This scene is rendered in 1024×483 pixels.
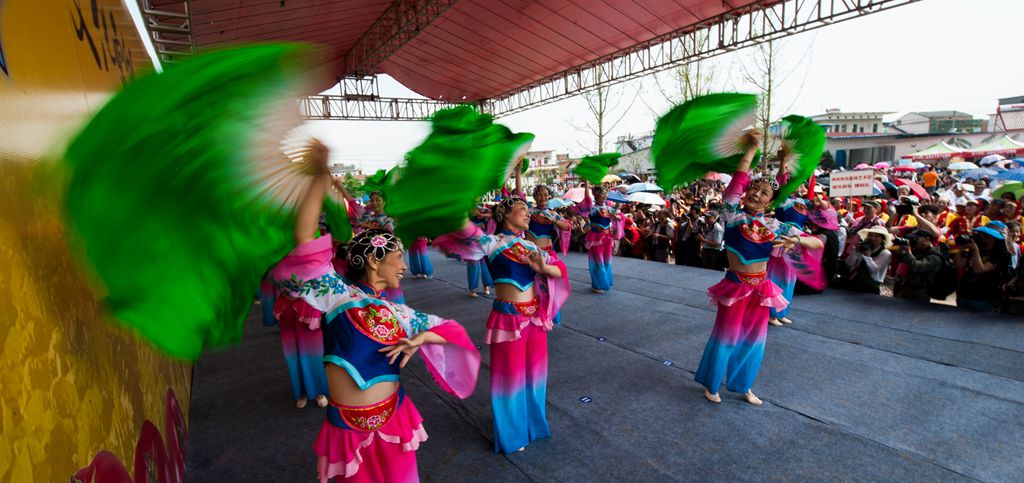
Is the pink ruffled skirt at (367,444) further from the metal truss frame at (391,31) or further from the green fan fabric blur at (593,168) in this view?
the metal truss frame at (391,31)

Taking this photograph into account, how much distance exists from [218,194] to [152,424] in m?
1.71

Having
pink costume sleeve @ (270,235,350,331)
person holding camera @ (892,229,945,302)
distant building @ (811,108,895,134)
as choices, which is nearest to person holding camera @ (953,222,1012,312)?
person holding camera @ (892,229,945,302)

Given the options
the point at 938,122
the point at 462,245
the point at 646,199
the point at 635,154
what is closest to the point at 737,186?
the point at 462,245

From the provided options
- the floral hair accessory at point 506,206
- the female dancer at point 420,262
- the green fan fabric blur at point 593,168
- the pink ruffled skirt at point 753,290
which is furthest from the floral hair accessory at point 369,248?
the female dancer at point 420,262

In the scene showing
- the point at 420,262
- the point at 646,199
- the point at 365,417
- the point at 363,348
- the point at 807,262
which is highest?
the point at 646,199

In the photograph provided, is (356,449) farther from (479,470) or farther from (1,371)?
(479,470)

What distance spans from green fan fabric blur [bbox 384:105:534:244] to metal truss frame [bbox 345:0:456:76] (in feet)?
20.6

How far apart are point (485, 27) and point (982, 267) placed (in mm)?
8078

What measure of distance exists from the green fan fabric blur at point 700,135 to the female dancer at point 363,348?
6.45ft

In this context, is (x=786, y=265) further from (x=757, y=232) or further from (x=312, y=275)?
(x=312, y=275)

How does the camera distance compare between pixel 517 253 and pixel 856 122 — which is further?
pixel 856 122

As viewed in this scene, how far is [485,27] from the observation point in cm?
923

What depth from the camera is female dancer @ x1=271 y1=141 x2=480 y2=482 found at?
5.48 ft

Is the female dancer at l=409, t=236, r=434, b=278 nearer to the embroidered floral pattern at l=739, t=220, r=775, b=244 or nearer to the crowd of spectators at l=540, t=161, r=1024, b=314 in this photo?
the crowd of spectators at l=540, t=161, r=1024, b=314
